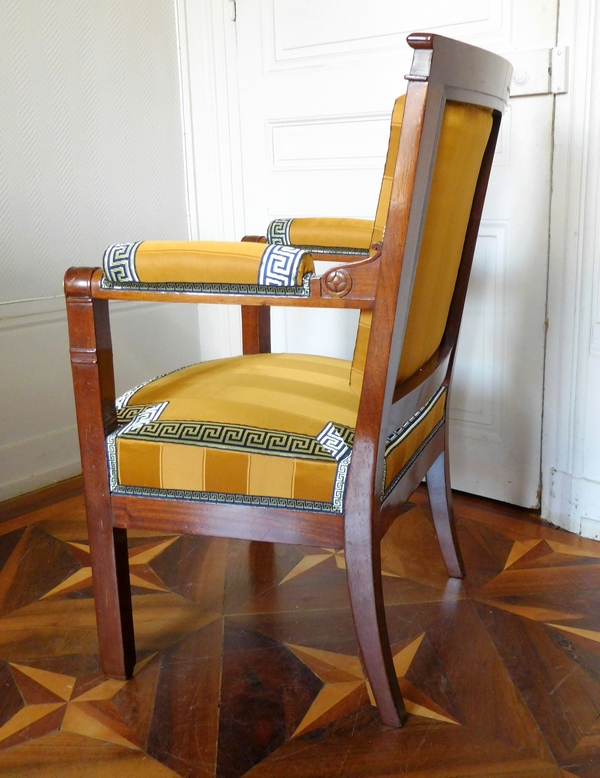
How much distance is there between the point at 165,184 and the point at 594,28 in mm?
1282

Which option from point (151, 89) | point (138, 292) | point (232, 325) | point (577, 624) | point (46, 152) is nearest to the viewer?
point (138, 292)

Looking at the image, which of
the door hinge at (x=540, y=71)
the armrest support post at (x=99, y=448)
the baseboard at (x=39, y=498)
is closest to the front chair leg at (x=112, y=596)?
the armrest support post at (x=99, y=448)

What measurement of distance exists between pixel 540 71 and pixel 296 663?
1310mm

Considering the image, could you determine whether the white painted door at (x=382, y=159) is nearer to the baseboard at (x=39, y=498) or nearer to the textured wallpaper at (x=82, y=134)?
the textured wallpaper at (x=82, y=134)

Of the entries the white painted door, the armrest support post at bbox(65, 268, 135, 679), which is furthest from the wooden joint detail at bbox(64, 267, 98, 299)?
the white painted door

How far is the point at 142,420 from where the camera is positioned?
110cm

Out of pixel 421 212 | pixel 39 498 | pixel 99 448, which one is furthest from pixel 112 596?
pixel 39 498

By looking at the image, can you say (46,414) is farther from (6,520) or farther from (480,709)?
(480,709)

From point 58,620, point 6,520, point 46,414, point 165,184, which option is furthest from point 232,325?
point 58,620

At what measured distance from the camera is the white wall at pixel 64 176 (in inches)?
74.7

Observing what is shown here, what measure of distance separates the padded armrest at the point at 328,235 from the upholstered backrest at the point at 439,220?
29 cm

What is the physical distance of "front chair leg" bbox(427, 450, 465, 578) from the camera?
146 centimetres

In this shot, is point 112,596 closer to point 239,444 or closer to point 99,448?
point 99,448

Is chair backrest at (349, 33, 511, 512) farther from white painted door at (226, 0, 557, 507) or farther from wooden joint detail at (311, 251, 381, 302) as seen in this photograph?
white painted door at (226, 0, 557, 507)
